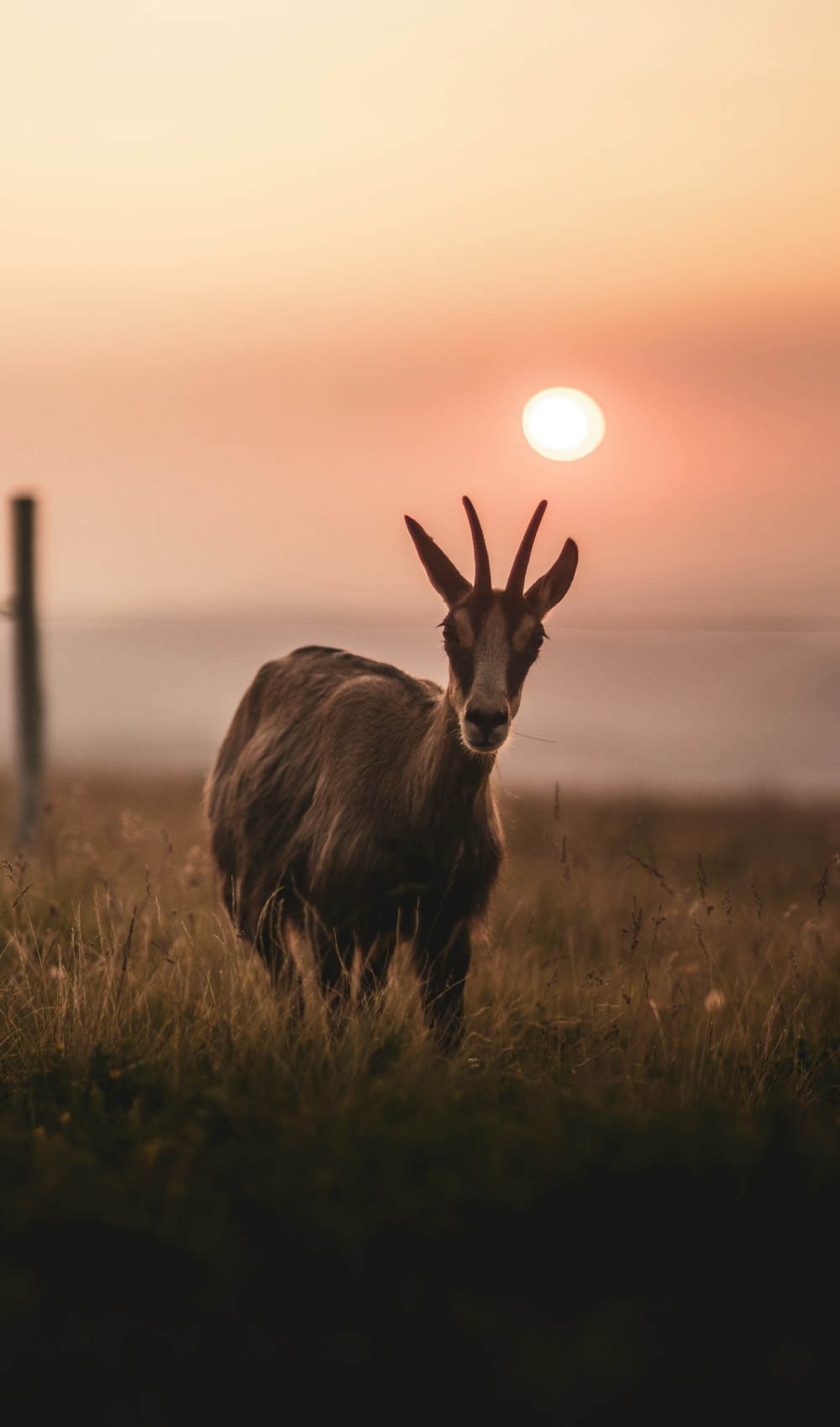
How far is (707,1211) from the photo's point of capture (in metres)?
3.38

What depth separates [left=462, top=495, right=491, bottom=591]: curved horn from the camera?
5.39 m

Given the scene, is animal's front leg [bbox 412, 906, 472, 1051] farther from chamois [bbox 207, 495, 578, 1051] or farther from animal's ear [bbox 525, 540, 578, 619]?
animal's ear [bbox 525, 540, 578, 619]

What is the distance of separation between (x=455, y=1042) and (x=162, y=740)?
16.4m

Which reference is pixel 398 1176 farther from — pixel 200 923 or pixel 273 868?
pixel 200 923

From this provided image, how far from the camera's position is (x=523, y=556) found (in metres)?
5.50

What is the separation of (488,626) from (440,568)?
458mm

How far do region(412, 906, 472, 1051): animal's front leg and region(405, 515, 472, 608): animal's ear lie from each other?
1359mm

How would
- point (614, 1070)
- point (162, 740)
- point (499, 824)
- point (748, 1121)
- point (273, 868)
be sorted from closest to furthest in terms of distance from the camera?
point (748, 1121) < point (614, 1070) < point (499, 824) < point (273, 868) < point (162, 740)

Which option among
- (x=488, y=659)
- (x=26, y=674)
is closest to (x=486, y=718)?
(x=488, y=659)

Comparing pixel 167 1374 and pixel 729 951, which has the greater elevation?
pixel 167 1374

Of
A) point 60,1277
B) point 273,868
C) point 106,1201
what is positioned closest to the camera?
point 60,1277

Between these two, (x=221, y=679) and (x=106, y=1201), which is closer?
(x=106, y=1201)

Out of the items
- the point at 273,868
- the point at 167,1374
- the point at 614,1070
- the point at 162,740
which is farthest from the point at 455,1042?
the point at 162,740

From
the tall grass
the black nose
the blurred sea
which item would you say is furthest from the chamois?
the blurred sea
